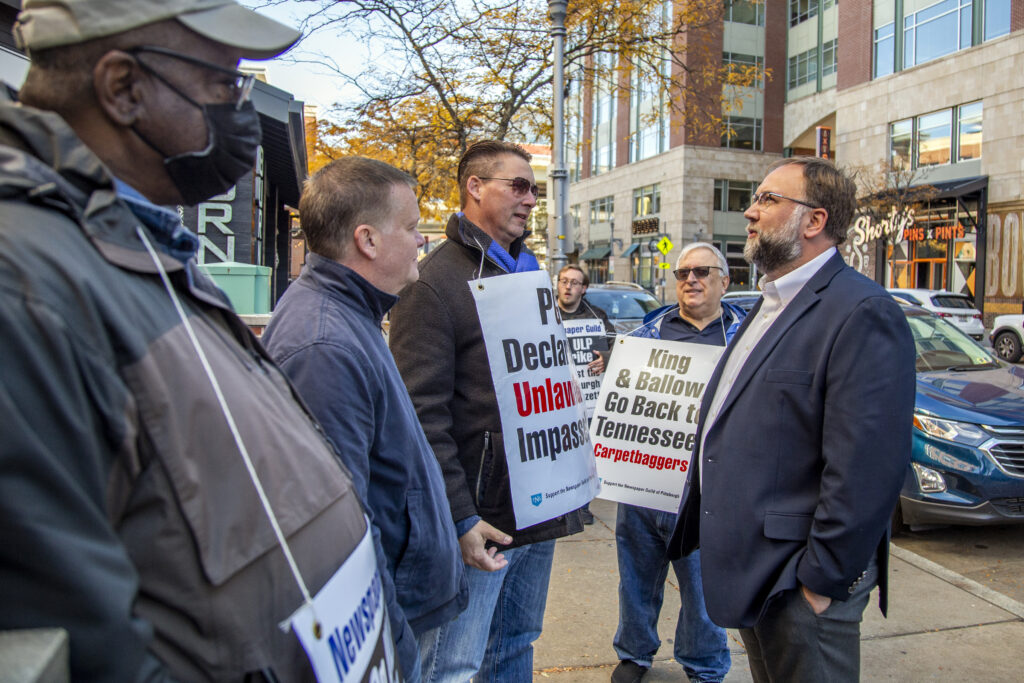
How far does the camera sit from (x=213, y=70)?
1.20 m

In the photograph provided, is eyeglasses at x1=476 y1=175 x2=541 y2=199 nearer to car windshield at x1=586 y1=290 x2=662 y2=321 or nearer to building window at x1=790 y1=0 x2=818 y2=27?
car windshield at x1=586 y1=290 x2=662 y2=321

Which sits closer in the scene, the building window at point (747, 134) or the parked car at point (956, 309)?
the parked car at point (956, 309)

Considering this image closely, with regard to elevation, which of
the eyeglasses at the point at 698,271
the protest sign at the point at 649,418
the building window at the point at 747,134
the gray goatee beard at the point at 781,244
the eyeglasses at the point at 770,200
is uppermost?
the building window at the point at 747,134

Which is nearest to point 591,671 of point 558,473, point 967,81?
point 558,473

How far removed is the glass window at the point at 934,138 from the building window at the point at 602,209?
2133cm

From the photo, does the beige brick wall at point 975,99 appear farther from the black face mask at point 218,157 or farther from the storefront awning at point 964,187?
the black face mask at point 218,157

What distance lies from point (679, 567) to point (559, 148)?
832cm

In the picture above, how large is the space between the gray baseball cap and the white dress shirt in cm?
180

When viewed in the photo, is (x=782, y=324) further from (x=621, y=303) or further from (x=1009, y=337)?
(x=1009, y=337)

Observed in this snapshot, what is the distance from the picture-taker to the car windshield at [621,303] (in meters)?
11.6

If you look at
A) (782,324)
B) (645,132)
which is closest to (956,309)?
(782,324)

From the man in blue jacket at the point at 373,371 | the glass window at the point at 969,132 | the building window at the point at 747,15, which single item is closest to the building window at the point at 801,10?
the building window at the point at 747,15

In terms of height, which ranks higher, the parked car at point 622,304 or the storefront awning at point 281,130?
the storefront awning at point 281,130

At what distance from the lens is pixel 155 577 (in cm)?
98
